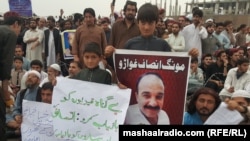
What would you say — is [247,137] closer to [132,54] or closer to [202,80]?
[132,54]

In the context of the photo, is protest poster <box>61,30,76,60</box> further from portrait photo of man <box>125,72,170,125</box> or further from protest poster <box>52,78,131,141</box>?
portrait photo of man <box>125,72,170,125</box>

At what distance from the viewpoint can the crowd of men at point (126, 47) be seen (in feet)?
12.7

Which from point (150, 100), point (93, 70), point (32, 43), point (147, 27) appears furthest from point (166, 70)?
point (32, 43)

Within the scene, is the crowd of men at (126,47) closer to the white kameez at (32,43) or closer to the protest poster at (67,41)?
the white kameez at (32,43)

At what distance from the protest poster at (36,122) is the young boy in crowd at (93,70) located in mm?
738

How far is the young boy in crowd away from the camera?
4.07 m

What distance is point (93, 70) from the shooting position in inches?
162

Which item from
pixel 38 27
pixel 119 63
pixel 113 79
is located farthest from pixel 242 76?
pixel 38 27

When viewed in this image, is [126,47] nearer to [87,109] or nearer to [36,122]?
[87,109]

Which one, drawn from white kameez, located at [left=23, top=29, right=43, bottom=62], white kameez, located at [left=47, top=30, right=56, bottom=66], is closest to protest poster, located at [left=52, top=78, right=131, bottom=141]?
white kameez, located at [left=47, top=30, right=56, bottom=66]

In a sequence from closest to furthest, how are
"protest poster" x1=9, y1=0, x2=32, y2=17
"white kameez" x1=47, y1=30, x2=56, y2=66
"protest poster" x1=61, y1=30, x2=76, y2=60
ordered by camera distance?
"protest poster" x1=61, y1=30, x2=76, y2=60, "white kameez" x1=47, y1=30, x2=56, y2=66, "protest poster" x1=9, y1=0, x2=32, y2=17

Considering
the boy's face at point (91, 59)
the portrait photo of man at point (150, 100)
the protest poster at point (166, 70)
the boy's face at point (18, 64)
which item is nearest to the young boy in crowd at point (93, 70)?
the boy's face at point (91, 59)

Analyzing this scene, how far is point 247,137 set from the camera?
3.37 metres

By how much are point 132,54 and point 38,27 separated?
21.2ft
